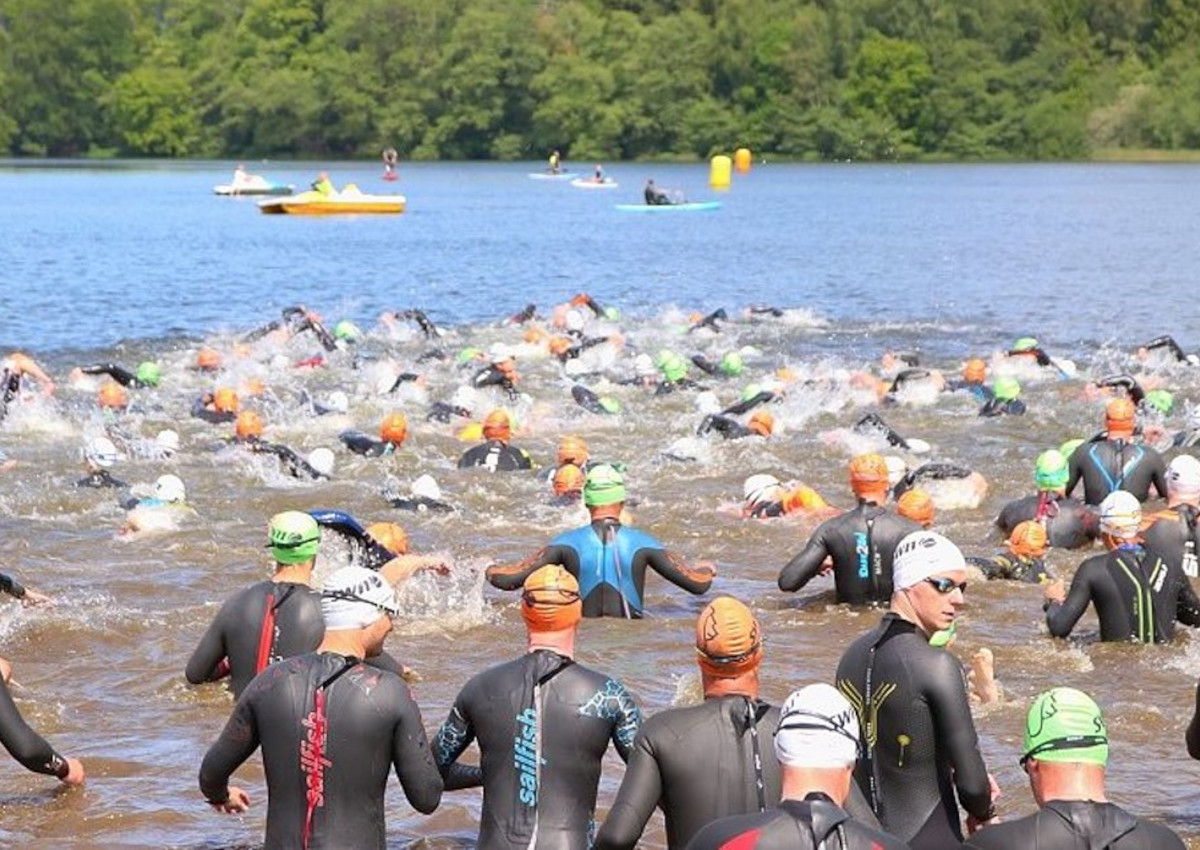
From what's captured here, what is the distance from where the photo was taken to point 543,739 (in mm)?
6668

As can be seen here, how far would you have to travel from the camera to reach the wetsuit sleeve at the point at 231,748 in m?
6.63

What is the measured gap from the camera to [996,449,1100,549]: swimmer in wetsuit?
14.2 meters

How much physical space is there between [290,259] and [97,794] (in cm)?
4952

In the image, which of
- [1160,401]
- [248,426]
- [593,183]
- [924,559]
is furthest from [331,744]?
[593,183]

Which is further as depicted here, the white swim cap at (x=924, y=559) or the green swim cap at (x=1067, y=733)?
the white swim cap at (x=924, y=559)

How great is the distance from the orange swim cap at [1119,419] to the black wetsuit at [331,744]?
30.5 feet

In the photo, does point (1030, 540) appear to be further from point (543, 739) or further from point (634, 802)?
Answer: point (634, 802)

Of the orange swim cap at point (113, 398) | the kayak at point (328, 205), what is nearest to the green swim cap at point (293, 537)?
the orange swim cap at point (113, 398)

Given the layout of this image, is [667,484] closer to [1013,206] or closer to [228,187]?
[1013,206]

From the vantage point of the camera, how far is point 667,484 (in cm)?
1948

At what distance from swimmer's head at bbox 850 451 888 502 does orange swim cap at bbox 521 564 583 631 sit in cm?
492

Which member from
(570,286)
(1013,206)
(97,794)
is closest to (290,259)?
(570,286)

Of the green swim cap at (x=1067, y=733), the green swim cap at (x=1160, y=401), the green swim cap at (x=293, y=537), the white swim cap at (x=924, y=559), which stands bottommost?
the green swim cap at (x=1160, y=401)

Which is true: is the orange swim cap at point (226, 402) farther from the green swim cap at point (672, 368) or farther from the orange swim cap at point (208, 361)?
the green swim cap at point (672, 368)
